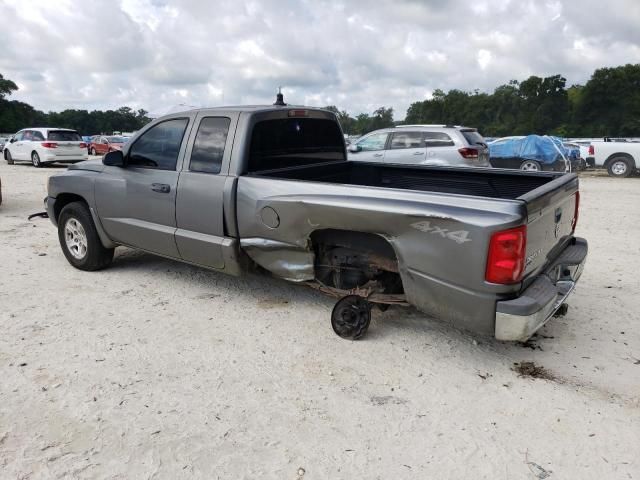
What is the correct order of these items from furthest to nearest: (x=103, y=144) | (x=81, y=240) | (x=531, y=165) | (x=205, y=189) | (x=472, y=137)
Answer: (x=103, y=144)
(x=531, y=165)
(x=472, y=137)
(x=81, y=240)
(x=205, y=189)

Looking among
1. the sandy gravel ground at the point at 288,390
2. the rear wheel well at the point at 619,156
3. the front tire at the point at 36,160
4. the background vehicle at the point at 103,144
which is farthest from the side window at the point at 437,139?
the background vehicle at the point at 103,144

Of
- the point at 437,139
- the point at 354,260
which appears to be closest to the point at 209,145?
the point at 354,260

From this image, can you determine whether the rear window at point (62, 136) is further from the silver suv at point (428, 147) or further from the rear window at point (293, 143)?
the rear window at point (293, 143)

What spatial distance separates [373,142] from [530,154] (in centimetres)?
823

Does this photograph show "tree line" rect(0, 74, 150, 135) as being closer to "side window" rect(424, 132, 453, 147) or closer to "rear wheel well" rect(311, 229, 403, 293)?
"side window" rect(424, 132, 453, 147)

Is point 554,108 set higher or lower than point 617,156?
higher

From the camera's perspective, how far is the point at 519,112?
68.8 meters

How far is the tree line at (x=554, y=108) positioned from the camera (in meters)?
59.9

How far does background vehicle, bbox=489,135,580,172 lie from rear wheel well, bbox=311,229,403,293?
578 inches

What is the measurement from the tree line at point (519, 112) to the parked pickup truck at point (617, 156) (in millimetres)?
42303

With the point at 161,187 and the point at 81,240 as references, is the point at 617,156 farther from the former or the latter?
the point at 81,240

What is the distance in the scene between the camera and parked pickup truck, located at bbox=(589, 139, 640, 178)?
709 inches

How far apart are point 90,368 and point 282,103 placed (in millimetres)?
2906

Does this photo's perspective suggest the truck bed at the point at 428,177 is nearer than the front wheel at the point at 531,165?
Yes
